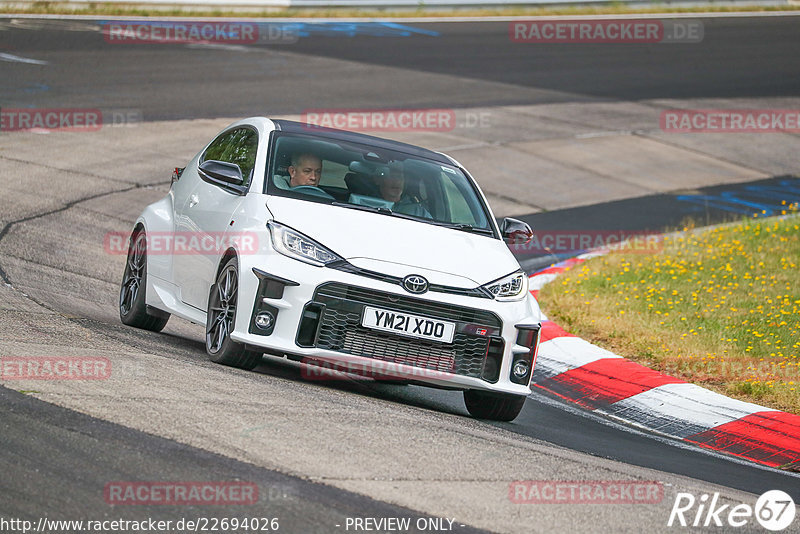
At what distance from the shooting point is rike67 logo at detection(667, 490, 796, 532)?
552 cm

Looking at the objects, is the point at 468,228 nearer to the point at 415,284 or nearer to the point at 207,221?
the point at 415,284

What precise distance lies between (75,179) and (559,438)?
8971 mm

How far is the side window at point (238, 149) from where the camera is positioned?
8227 mm

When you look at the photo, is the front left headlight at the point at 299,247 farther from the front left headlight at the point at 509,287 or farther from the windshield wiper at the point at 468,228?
the windshield wiper at the point at 468,228

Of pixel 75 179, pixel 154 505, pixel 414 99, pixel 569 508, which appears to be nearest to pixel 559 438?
pixel 569 508

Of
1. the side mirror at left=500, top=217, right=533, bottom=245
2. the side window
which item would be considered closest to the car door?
the side window

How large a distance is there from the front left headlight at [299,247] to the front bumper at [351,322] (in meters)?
0.05

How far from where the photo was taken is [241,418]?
593 cm

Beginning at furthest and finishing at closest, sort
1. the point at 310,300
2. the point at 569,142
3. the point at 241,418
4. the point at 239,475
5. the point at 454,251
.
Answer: the point at 569,142 → the point at 454,251 → the point at 310,300 → the point at 241,418 → the point at 239,475

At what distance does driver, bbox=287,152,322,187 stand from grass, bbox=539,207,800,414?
3.23 meters

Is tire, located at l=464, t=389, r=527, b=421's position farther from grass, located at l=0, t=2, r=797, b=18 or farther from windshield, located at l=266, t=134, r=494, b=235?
grass, located at l=0, t=2, r=797, b=18

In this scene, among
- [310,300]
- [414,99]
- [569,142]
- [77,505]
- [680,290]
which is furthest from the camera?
[414,99]

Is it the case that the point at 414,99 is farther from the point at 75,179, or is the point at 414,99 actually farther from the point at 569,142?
the point at 75,179

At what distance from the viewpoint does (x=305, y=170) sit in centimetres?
808
